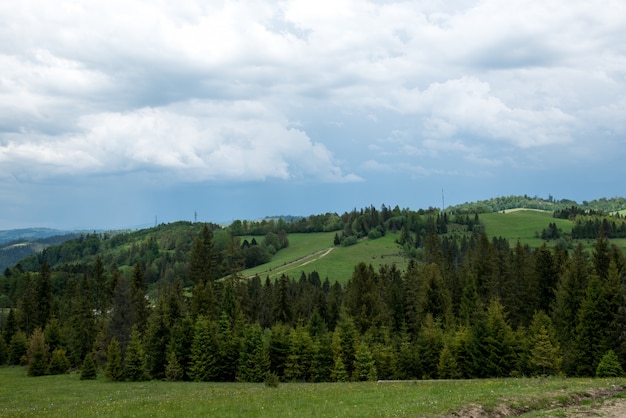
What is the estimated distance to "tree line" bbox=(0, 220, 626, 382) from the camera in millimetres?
64375

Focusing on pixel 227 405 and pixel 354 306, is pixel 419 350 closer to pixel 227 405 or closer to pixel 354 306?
pixel 354 306

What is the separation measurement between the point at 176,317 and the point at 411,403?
195ft

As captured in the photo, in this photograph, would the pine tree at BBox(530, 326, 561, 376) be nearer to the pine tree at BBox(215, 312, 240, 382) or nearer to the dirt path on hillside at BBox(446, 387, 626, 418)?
the dirt path on hillside at BBox(446, 387, 626, 418)

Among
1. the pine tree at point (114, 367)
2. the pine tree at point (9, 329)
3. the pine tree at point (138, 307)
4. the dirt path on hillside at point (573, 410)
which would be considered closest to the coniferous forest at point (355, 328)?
the pine tree at point (114, 367)

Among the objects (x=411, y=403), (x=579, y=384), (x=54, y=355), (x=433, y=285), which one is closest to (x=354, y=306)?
(x=433, y=285)

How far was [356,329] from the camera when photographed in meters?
81.4

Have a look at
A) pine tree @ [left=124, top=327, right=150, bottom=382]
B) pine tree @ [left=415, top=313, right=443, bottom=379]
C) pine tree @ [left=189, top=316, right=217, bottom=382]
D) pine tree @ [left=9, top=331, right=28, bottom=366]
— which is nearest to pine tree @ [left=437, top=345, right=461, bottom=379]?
pine tree @ [left=415, top=313, right=443, bottom=379]

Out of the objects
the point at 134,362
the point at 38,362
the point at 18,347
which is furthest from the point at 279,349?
the point at 18,347

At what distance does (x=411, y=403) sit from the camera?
27453 mm

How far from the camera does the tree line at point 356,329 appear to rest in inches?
2534

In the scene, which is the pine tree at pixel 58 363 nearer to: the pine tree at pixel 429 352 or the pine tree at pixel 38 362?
the pine tree at pixel 38 362

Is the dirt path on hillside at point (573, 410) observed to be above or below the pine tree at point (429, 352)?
above

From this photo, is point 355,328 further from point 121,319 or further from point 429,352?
point 121,319

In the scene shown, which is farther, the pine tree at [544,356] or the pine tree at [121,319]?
the pine tree at [121,319]
